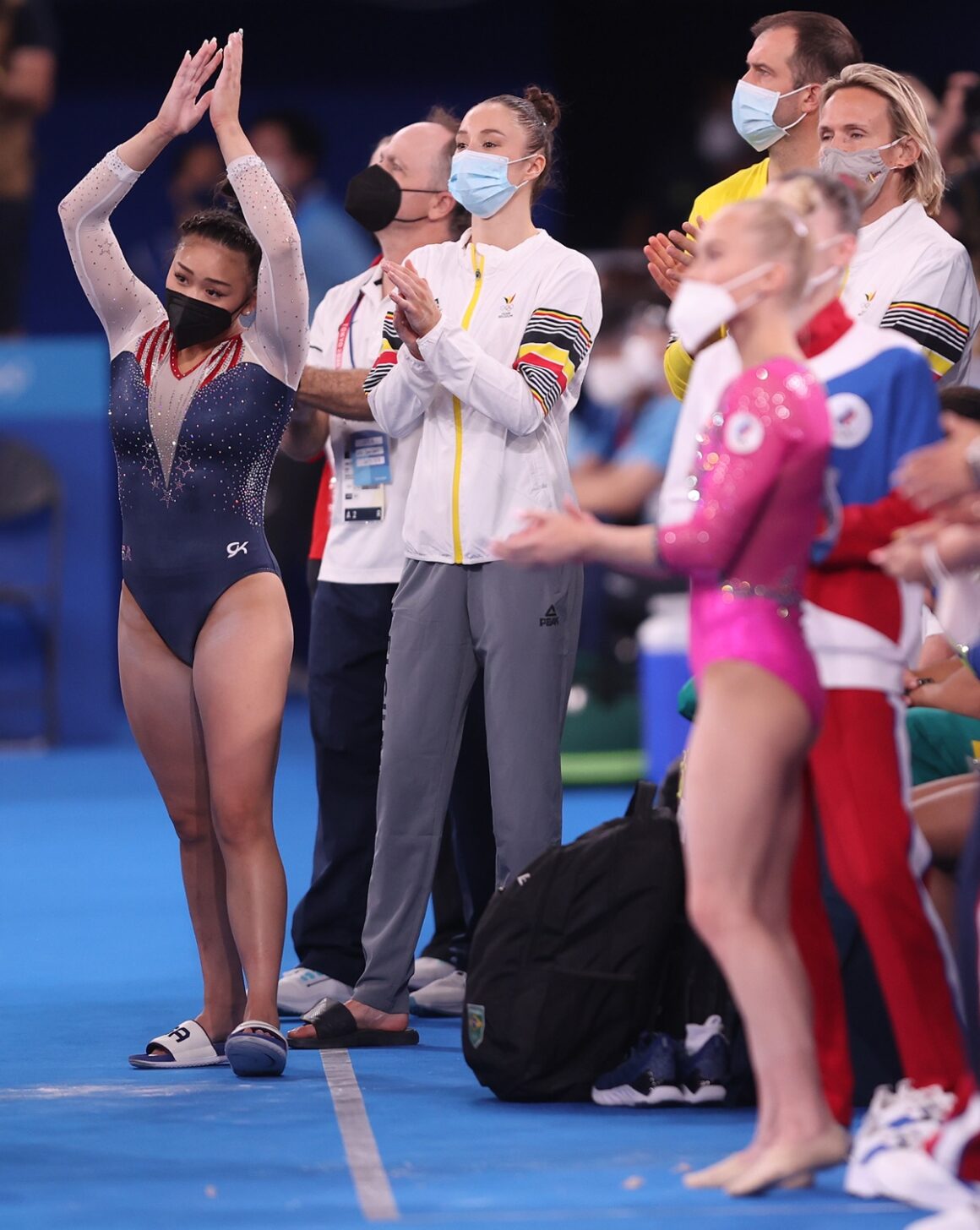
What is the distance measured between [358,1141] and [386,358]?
6.41 feet

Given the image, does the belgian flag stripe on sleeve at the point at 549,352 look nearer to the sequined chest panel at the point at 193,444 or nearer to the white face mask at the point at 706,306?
the sequined chest panel at the point at 193,444

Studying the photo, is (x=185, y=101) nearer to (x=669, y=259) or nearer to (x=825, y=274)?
(x=669, y=259)

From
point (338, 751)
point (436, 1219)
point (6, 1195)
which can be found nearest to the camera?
point (436, 1219)

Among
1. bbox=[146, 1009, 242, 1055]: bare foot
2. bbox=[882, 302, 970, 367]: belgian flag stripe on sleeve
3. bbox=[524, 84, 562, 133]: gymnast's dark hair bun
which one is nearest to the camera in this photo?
bbox=[882, 302, 970, 367]: belgian flag stripe on sleeve

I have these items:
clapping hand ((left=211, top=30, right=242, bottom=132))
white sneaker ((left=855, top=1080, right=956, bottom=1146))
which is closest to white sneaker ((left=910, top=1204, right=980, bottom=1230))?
white sneaker ((left=855, top=1080, right=956, bottom=1146))

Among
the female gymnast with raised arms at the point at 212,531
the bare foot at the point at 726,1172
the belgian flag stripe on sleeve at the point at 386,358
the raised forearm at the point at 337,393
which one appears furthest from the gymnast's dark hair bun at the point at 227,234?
the bare foot at the point at 726,1172

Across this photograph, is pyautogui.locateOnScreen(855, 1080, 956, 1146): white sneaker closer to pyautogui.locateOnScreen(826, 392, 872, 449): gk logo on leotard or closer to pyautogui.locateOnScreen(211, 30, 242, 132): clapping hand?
pyautogui.locateOnScreen(826, 392, 872, 449): gk logo on leotard

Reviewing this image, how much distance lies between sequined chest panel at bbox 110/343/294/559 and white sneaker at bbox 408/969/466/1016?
1.41 meters

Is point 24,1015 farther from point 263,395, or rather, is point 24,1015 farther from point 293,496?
point 293,496

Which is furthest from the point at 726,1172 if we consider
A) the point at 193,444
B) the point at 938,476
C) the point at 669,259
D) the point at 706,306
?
the point at 669,259

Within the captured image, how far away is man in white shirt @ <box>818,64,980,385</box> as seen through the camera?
4191mm

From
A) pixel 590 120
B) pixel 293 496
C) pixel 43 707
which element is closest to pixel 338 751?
pixel 293 496

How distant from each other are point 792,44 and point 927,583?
1.96 metres

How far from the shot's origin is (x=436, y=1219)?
10.2ft
